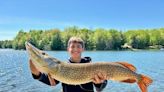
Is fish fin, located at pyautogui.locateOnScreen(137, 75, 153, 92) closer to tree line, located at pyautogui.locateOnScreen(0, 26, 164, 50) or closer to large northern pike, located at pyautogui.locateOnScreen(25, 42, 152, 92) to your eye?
large northern pike, located at pyautogui.locateOnScreen(25, 42, 152, 92)

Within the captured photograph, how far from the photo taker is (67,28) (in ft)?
349

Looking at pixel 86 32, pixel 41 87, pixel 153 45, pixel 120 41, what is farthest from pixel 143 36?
pixel 41 87

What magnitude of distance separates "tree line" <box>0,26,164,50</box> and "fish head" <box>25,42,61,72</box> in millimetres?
90778

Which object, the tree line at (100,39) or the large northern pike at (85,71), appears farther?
the tree line at (100,39)

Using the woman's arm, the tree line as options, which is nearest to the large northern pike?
the woman's arm

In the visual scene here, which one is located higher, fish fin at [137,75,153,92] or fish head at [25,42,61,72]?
fish head at [25,42,61,72]

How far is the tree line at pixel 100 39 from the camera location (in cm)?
9862

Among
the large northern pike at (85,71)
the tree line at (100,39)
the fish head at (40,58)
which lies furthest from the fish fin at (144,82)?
the tree line at (100,39)

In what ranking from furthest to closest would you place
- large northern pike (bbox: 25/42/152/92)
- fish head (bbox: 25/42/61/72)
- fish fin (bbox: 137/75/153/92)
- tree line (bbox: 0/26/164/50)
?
tree line (bbox: 0/26/164/50) < fish fin (bbox: 137/75/153/92) < large northern pike (bbox: 25/42/152/92) < fish head (bbox: 25/42/61/72)

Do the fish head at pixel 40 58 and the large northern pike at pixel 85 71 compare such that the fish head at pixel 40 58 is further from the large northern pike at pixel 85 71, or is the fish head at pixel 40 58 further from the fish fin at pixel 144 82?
the fish fin at pixel 144 82

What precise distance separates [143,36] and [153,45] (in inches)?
176

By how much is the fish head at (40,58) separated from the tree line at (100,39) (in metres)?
90.8

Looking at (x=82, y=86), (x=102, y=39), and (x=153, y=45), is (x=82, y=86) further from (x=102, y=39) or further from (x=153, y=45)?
(x=153, y=45)

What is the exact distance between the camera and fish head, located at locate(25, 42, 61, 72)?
4.21 metres
